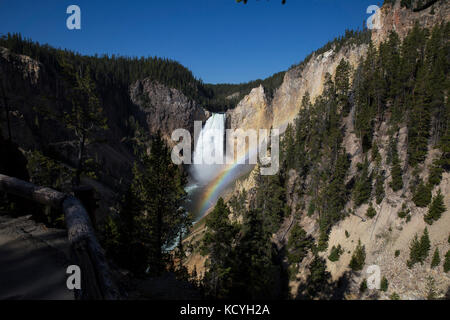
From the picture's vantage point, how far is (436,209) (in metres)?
26.2

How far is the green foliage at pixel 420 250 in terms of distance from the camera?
80.0 feet

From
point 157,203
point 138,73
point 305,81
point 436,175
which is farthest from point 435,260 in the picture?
point 138,73

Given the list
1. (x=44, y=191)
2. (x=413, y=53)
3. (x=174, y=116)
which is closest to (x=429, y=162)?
(x=413, y=53)

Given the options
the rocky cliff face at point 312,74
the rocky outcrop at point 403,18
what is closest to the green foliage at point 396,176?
the rocky outcrop at point 403,18

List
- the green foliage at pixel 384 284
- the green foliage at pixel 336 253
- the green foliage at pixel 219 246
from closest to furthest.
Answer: the green foliage at pixel 219 246
the green foliage at pixel 384 284
the green foliage at pixel 336 253

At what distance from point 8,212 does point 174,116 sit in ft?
345

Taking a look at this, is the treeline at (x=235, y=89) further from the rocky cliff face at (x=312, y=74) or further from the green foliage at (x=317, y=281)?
the green foliage at (x=317, y=281)

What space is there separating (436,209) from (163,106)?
333ft

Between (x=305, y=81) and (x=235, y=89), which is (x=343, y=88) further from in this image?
(x=235, y=89)

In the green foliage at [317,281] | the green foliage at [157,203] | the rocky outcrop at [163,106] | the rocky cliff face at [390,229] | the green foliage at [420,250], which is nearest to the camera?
the green foliage at [157,203]

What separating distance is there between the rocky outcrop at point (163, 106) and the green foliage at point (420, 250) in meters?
94.0

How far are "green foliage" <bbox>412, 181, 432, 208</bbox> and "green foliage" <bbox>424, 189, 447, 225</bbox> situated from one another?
1405 millimetres

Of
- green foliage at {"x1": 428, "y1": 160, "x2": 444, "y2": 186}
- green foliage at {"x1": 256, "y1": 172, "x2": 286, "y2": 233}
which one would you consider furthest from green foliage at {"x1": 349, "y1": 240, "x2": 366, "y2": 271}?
green foliage at {"x1": 428, "y1": 160, "x2": 444, "y2": 186}

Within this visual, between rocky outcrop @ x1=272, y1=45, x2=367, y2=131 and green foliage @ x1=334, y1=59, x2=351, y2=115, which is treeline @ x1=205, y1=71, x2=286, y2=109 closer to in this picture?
rocky outcrop @ x1=272, y1=45, x2=367, y2=131
